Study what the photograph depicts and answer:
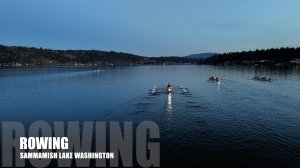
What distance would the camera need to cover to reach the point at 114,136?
3047cm

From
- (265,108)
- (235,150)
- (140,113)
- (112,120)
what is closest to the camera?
(235,150)

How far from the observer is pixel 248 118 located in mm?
39312

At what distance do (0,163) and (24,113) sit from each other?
908 inches

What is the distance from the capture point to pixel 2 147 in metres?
26.8

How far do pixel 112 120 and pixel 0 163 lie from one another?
679 inches

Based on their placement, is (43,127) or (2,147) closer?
(2,147)

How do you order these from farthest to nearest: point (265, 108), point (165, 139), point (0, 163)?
point (265, 108), point (165, 139), point (0, 163)

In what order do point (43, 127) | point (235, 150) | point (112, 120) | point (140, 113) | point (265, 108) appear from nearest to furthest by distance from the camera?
point (235, 150) → point (43, 127) → point (112, 120) → point (140, 113) → point (265, 108)

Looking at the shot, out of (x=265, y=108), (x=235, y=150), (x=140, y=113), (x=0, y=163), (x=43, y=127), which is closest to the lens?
(x=0, y=163)

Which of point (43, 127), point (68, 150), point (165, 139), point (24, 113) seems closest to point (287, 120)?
point (165, 139)

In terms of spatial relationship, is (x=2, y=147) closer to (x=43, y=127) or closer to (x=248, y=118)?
(x=43, y=127)

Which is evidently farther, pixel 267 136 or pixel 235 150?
pixel 267 136

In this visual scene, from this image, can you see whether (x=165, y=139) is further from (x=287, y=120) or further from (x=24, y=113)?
(x=24, y=113)

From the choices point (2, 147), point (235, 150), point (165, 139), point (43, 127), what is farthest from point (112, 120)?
point (235, 150)
